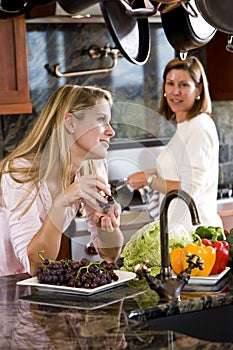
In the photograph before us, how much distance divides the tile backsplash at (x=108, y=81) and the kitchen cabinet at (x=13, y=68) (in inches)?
14.2

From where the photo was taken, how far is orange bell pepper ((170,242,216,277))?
2.68m

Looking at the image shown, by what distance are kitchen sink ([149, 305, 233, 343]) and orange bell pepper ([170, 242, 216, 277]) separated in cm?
19

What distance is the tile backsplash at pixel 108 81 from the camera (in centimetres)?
→ 513

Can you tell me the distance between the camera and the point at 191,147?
456 cm

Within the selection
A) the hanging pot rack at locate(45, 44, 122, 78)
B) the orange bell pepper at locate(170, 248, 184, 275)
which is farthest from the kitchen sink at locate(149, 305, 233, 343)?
the hanging pot rack at locate(45, 44, 122, 78)

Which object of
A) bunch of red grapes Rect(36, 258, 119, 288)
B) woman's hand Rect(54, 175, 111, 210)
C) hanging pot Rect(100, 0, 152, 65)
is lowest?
bunch of red grapes Rect(36, 258, 119, 288)

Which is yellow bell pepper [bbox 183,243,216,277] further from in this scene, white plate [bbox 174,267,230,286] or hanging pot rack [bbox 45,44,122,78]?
hanging pot rack [bbox 45,44,122,78]

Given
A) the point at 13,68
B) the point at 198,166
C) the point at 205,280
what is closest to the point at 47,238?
the point at 205,280

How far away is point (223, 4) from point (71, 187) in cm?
85

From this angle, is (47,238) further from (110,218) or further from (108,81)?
(108,81)

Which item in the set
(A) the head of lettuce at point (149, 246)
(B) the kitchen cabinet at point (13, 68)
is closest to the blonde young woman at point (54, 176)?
(A) the head of lettuce at point (149, 246)

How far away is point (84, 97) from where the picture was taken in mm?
3129

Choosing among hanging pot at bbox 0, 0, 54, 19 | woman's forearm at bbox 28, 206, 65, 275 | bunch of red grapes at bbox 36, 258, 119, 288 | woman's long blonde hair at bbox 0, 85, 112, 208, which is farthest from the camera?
woman's long blonde hair at bbox 0, 85, 112, 208

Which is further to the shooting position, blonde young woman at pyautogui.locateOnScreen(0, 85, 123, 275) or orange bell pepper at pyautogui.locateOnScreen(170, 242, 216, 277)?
blonde young woman at pyautogui.locateOnScreen(0, 85, 123, 275)
